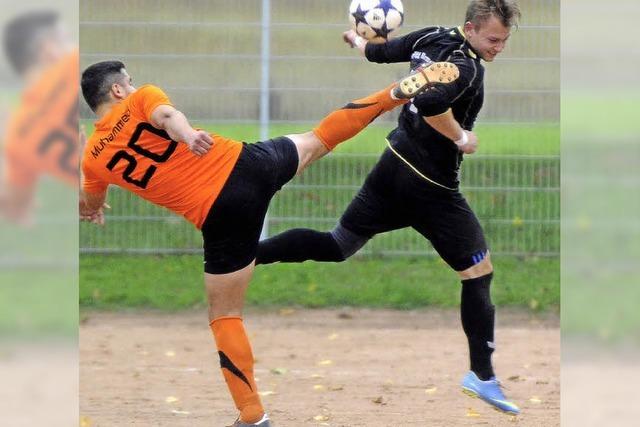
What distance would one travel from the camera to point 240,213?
219 inches

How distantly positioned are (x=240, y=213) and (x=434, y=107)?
1.09 metres

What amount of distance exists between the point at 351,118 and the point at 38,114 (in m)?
4.02

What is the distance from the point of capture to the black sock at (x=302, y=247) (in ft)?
21.1

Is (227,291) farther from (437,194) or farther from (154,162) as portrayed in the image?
(437,194)

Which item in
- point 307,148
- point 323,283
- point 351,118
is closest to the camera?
point 307,148

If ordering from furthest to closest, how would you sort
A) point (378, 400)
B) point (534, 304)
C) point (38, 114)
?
1. point (534, 304)
2. point (378, 400)
3. point (38, 114)

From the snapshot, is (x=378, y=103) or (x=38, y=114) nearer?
(x=38, y=114)

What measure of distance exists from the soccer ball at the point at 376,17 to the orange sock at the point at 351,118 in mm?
371

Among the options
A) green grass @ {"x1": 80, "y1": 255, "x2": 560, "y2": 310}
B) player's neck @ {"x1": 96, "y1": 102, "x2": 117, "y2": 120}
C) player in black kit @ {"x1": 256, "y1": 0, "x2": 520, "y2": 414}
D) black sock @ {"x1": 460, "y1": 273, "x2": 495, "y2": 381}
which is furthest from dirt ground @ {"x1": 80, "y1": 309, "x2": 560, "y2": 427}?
player's neck @ {"x1": 96, "y1": 102, "x2": 117, "y2": 120}

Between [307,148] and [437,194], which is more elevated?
[307,148]

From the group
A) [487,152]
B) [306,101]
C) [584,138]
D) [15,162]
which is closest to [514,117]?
[487,152]

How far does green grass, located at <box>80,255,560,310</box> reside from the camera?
11.1 metres

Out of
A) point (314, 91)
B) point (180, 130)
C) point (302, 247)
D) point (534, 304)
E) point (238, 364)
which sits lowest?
point (534, 304)

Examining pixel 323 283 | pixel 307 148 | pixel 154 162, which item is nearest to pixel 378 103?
pixel 307 148
